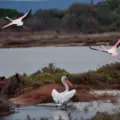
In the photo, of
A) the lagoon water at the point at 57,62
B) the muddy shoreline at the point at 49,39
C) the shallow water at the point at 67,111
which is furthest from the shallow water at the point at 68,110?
the muddy shoreline at the point at 49,39

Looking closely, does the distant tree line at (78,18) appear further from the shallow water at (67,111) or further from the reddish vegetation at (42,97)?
the shallow water at (67,111)

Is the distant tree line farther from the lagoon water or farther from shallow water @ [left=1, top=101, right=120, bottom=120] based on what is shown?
shallow water @ [left=1, top=101, right=120, bottom=120]

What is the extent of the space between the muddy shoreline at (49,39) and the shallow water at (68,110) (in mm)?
42354

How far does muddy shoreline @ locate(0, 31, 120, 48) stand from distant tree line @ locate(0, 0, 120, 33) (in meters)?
1.07

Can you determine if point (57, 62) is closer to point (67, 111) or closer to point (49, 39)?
point (67, 111)

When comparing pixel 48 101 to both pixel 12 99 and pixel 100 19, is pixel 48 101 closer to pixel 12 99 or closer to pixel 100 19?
pixel 12 99

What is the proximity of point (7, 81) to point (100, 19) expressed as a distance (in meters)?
44.5

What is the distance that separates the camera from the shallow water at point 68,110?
18375mm

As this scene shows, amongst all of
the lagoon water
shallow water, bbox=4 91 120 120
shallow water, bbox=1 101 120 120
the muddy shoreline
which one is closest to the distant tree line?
the muddy shoreline

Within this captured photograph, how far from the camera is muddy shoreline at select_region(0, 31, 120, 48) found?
220 ft

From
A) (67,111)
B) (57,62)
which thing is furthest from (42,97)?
(57,62)

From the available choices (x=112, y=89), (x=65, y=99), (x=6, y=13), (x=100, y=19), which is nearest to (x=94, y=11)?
(x=100, y=19)

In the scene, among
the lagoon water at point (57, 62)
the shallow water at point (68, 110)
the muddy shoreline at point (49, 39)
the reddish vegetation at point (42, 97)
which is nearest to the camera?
the shallow water at point (68, 110)

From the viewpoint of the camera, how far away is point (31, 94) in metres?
22.4
